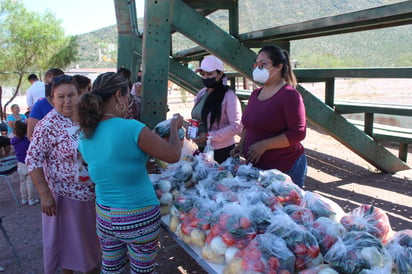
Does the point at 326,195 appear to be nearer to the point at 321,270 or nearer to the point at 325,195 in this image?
the point at 325,195

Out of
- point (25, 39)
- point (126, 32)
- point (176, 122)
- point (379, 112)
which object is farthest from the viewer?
point (25, 39)

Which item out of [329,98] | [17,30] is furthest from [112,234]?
[17,30]

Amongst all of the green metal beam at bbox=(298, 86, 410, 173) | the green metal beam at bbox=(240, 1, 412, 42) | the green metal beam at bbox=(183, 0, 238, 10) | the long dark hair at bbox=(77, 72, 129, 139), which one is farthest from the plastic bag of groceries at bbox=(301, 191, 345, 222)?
the green metal beam at bbox=(183, 0, 238, 10)

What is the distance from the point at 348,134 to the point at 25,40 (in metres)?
18.3

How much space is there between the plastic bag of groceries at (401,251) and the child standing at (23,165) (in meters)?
5.11

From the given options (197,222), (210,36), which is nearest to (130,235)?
(197,222)

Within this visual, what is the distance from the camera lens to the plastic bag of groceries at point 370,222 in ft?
5.60

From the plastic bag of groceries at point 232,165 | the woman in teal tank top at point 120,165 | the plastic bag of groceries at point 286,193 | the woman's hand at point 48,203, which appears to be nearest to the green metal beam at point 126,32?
the plastic bag of groceries at point 232,165

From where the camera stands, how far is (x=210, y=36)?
11.3ft

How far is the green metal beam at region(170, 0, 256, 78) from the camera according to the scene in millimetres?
3197

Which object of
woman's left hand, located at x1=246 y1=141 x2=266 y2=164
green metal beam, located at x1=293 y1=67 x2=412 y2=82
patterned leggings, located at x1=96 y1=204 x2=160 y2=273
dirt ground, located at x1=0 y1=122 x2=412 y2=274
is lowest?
dirt ground, located at x1=0 y1=122 x2=412 y2=274

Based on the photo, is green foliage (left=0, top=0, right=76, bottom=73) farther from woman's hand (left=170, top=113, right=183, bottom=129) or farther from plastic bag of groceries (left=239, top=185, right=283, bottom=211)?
plastic bag of groceries (left=239, top=185, right=283, bottom=211)

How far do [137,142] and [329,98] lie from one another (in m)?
3.27

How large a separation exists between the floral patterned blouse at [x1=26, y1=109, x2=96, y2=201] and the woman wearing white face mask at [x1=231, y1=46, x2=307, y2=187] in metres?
1.28
